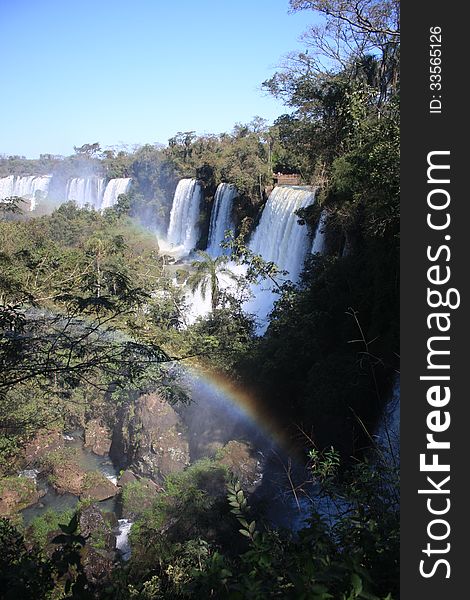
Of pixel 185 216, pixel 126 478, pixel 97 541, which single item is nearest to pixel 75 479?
pixel 126 478

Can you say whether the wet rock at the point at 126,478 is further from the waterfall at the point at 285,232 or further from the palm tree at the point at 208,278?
the waterfall at the point at 285,232

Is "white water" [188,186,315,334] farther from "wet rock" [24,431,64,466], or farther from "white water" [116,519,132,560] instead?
"white water" [116,519,132,560]

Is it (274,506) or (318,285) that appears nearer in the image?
(274,506)

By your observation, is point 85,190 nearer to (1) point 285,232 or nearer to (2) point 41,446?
(1) point 285,232

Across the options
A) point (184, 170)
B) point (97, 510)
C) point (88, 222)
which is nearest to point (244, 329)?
point (97, 510)

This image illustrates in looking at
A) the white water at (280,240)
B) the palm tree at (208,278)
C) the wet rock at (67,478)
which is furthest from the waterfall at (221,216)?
the wet rock at (67,478)

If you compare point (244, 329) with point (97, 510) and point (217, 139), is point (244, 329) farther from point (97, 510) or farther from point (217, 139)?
point (217, 139)
